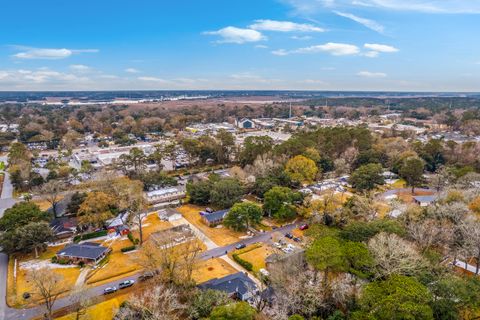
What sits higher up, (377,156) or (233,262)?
(377,156)

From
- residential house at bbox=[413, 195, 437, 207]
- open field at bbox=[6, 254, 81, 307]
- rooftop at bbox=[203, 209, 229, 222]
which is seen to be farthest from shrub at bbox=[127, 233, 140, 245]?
residential house at bbox=[413, 195, 437, 207]

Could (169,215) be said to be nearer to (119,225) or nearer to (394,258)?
(119,225)

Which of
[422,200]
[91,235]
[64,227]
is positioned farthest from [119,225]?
[422,200]

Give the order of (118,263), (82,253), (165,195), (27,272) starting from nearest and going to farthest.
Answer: (27,272), (118,263), (82,253), (165,195)

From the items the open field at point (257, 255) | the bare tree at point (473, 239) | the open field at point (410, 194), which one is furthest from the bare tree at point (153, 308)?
the open field at point (410, 194)

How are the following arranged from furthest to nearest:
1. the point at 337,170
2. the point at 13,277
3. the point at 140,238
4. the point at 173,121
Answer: the point at 173,121, the point at 337,170, the point at 140,238, the point at 13,277

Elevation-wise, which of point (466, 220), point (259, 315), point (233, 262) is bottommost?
point (233, 262)

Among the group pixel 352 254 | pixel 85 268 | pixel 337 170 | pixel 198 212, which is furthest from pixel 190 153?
pixel 352 254

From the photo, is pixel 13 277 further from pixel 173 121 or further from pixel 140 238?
pixel 173 121
